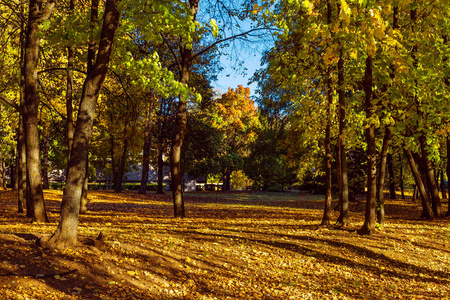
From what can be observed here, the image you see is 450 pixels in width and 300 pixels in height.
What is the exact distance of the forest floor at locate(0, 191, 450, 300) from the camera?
17.6 ft

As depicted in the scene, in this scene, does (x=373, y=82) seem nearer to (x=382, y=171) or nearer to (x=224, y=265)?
(x=382, y=171)

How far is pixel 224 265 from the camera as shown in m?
7.33

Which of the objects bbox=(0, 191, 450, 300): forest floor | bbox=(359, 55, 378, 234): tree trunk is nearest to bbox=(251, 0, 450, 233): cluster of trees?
bbox=(359, 55, 378, 234): tree trunk

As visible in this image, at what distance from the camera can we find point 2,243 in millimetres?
6117

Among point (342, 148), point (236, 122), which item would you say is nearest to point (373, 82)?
point (342, 148)

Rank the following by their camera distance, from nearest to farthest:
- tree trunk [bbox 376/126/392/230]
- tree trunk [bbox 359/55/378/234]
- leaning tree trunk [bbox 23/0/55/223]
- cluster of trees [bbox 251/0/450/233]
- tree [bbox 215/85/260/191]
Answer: cluster of trees [bbox 251/0/450/233] → leaning tree trunk [bbox 23/0/55/223] → tree trunk [bbox 359/55/378/234] → tree trunk [bbox 376/126/392/230] → tree [bbox 215/85/260/191]

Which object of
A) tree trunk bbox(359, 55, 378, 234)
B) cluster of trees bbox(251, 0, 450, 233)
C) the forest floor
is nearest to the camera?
the forest floor

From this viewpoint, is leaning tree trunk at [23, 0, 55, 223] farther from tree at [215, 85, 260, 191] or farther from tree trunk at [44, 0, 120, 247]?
tree at [215, 85, 260, 191]

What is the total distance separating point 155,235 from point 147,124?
18557 mm

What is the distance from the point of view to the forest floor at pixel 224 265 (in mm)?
5375

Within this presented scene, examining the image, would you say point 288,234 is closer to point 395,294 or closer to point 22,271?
point 395,294

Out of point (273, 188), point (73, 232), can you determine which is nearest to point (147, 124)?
point (73, 232)

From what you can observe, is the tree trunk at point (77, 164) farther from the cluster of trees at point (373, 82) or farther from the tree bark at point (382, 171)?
the tree bark at point (382, 171)

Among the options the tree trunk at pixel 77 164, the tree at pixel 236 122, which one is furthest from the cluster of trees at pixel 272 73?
the tree at pixel 236 122
